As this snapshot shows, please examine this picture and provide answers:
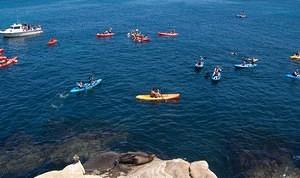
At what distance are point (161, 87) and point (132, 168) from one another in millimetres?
33350

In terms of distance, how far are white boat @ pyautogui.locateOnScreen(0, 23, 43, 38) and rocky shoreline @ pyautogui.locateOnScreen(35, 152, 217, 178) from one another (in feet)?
238

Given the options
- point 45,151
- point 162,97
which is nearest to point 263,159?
point 162,97

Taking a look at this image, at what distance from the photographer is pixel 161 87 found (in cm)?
7525

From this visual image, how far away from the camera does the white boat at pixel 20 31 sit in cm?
11425

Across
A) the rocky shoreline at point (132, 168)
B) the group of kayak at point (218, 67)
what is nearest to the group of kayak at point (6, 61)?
the group of kayak at point (218, 67)

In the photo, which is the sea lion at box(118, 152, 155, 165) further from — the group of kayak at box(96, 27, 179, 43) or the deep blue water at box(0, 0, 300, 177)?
the group of kayak at box(96, 27, 179, 43)

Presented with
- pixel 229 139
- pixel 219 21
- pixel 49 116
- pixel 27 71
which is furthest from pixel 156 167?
pixel 219 21

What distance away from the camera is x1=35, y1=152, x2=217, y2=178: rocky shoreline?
36.7 meters

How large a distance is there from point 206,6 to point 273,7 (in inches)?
946

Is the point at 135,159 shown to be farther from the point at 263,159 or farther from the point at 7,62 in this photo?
the point at 7,62

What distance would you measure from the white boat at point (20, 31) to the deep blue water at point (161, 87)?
2.18 meters

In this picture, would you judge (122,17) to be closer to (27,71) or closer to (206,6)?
(206,6)

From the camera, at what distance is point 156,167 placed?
39188 millimetres

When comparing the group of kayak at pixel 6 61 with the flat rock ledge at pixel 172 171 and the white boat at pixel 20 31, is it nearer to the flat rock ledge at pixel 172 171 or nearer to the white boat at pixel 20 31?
the white boat at pixel 20 31
